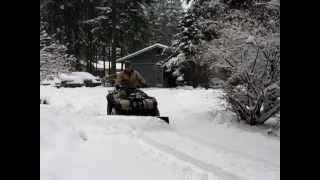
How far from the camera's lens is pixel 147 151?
894 cm

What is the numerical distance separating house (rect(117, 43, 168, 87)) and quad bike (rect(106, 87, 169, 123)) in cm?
3219

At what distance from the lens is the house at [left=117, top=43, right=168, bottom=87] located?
47000mm

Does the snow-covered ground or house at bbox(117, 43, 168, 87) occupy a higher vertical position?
house at bbox(117, 43, 168, 87)

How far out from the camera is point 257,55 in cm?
1396

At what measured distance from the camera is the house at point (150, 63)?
4700 centimetres

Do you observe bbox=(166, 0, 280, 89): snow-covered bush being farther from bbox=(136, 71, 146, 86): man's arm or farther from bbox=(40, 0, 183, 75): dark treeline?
bbox=(40, 0, 183, 75): dark treeline

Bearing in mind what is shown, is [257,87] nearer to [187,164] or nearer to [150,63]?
[187,164]

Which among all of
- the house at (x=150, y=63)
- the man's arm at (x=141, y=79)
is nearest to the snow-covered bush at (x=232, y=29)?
the man's arm at (x=141, y=79)

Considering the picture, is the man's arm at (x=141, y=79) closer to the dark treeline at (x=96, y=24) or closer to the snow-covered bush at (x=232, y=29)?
the snow-covered bush at (x=232, y=29)

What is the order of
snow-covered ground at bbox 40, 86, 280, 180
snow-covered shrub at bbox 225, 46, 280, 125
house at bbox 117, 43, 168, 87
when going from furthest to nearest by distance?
1. house at bbox 117, 43, 168, 87
2. snow-covered shrub at bbox 225, 46, 280, 125
3. snow-covered ground at bbox 40, 86, 280, 180

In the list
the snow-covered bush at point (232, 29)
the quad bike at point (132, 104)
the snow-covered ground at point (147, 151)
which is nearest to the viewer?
the snow-covered ground at point (147, 151)

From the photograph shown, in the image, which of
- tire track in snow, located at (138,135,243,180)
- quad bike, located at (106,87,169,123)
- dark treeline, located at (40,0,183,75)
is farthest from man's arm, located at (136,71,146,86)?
dark treeline, located at (40,0,183,75)

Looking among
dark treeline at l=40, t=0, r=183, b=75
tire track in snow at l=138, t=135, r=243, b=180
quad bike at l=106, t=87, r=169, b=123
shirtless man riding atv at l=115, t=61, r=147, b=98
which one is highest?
dark treeline at l=40, t=0, r=183, b=75

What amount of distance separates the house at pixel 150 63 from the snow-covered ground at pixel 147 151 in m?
33.4
